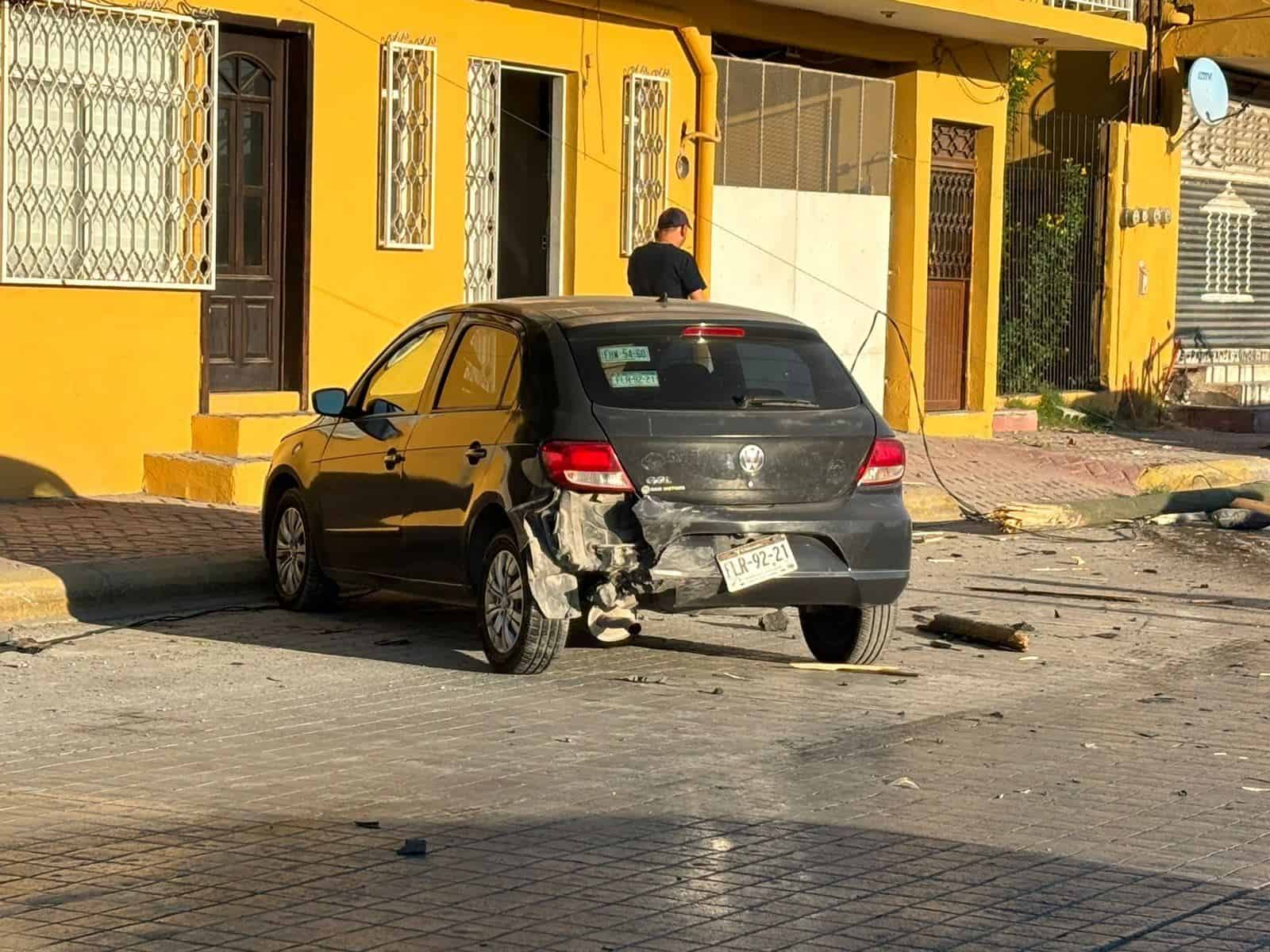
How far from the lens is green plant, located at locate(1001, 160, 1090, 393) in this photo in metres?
25.4

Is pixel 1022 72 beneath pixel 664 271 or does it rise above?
above

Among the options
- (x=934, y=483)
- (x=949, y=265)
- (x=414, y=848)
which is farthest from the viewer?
(x=949, y=265)

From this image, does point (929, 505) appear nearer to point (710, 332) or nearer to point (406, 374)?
point (406, 374)

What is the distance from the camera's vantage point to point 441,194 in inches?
674

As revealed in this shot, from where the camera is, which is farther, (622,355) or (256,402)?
(256,402)

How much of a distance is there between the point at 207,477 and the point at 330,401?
3886 millimetres

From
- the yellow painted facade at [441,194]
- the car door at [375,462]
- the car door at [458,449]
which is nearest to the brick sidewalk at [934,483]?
the yellow painted facade at [441,194]

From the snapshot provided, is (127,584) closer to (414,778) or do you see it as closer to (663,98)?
(414,778)

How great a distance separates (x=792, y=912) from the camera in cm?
571

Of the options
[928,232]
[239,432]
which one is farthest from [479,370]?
[928,232]

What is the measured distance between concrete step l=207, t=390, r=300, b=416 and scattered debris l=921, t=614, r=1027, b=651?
6529 mm

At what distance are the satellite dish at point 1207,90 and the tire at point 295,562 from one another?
56.3 ft

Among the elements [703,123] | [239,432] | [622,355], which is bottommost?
[239,432]

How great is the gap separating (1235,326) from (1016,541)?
15.1m
